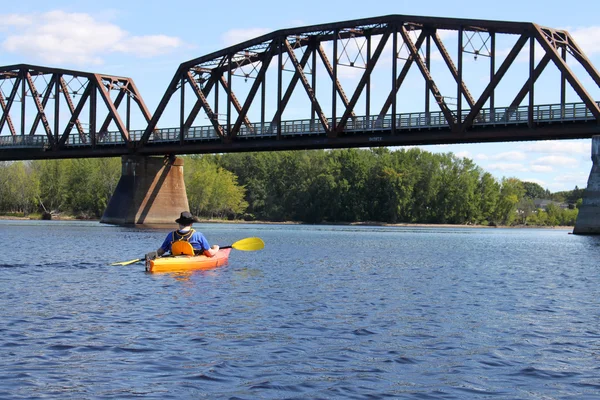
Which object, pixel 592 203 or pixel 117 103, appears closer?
pixel 592 203

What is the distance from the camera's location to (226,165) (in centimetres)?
19212

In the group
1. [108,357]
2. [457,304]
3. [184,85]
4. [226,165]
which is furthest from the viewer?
[226,165]

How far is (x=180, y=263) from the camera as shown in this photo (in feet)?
106

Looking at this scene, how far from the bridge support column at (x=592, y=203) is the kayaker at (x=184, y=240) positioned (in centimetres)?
4387

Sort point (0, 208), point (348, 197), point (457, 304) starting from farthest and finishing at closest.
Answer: point (348, 197), point (0, 208), point (457, 304)

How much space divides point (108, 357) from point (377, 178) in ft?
507

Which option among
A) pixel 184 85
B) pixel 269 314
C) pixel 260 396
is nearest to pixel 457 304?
pixel 269 314

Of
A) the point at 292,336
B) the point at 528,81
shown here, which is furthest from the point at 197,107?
the point at 292,336

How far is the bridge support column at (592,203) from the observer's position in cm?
6900

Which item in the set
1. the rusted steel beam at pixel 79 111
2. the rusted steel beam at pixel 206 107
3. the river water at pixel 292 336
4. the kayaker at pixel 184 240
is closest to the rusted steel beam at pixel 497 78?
the rusted steel beam at pixel 206 107

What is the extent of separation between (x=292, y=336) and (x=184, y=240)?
602 inches

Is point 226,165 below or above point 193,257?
above

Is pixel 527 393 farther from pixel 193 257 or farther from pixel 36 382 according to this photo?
pixel 193 257

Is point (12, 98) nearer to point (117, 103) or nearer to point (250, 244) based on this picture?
point (117, 103)
